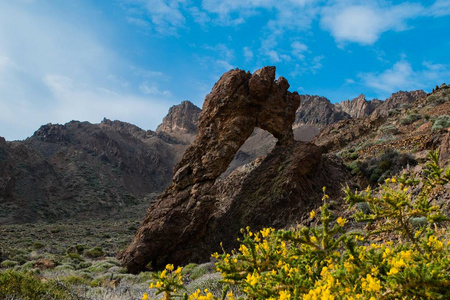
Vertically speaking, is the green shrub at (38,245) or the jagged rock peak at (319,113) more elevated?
the jagged rock peak at (319,113)

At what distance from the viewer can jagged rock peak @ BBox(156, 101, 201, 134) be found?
114688 mm

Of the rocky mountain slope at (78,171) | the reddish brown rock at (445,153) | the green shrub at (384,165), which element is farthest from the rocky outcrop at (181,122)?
the reddish brown rock at (445,153)

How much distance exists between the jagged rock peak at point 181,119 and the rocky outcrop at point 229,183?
321 ft

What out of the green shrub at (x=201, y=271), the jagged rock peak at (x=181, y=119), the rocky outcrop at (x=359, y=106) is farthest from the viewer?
the jagged rock peak at (x=181, y=119)

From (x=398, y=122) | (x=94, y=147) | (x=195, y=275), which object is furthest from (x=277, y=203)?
(x=94, y=147)

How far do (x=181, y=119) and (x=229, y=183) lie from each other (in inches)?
4049

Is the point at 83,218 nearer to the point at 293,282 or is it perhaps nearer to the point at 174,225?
the point at 174,225

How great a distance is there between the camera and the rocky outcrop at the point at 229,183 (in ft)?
41.7

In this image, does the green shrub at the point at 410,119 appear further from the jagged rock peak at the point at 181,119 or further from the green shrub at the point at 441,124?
the jagged rock peak at the point at 181,119

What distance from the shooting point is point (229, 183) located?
16031 millimetres

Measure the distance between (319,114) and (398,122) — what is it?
235ft

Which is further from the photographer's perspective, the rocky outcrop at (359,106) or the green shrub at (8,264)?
the rocky outcrop at (359,106)

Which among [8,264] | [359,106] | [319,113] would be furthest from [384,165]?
[359,106]

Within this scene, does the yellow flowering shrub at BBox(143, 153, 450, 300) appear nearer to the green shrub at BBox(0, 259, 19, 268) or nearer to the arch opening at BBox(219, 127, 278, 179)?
the green shrub at BBox(0, 259, 19, 268)
